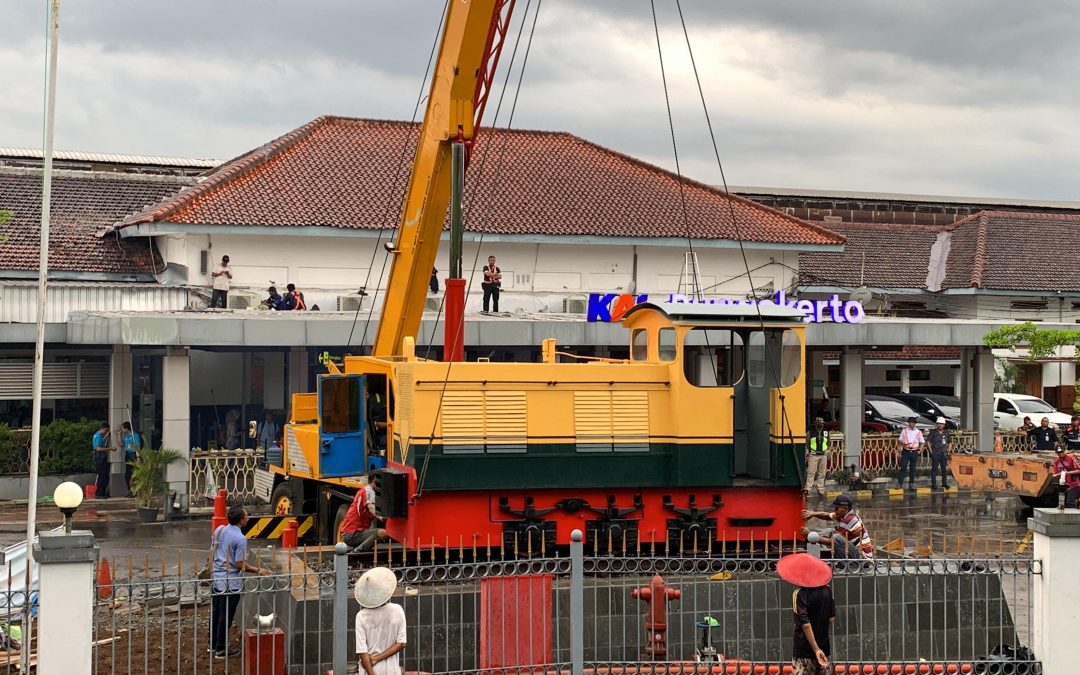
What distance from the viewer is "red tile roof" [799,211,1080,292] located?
39.8m

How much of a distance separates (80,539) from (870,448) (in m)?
22.3

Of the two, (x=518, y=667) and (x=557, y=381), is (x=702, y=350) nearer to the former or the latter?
(x=557, y=381)

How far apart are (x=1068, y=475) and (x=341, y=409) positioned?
12.5 m

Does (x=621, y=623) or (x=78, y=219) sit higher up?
(x=78, y=219)

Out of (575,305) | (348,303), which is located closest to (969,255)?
(575,305)

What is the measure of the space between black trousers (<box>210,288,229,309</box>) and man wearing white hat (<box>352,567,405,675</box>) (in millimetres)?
19507

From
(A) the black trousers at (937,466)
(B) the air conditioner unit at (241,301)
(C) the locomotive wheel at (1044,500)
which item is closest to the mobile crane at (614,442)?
(C) the locomotive wheel at (1044,500)

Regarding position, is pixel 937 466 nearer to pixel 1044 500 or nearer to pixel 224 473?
pixel 1044 500

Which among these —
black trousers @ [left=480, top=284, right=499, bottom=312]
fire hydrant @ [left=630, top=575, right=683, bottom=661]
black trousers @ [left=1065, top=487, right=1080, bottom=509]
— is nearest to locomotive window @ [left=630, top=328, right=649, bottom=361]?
fire hydrant @ [left=630, top=575, right=683, bottom=661]

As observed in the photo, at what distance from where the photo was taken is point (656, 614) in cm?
1127

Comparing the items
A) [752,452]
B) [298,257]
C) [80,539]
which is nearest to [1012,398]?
[298,257]

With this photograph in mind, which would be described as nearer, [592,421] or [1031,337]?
[592,421]

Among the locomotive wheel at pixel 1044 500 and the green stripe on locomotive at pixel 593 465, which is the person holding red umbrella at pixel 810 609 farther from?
the locomotive wheel at pixel 1044 500

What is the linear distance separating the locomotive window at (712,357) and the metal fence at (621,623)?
9.44 feet
